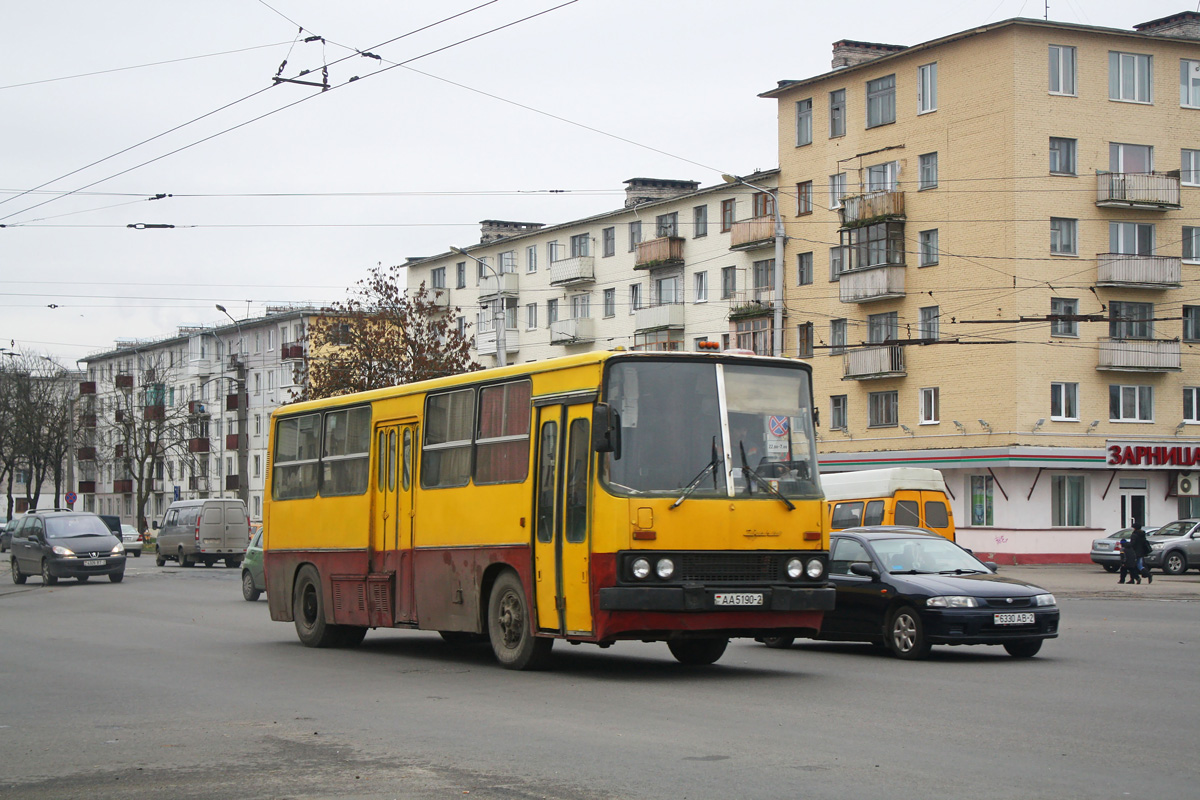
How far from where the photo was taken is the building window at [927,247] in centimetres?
5531

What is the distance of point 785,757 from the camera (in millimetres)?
9109

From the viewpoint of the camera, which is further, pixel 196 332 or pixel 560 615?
pixel 196 332

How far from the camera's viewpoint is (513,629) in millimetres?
14852

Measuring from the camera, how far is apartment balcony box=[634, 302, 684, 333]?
6700 centimetres

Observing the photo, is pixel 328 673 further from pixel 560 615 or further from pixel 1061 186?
pixel 1061 186

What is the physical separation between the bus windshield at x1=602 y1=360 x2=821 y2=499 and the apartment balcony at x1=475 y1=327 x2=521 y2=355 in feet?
209

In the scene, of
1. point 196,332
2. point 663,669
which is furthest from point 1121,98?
point 196,332

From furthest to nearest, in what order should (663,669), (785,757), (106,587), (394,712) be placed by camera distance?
(106,587) → (663,669) → (394,712) → (785,757)

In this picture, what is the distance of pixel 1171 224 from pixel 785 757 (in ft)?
167

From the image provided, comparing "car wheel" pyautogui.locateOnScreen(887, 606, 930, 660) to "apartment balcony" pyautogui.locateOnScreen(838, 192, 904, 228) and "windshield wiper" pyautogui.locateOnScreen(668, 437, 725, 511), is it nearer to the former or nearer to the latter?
"windshield wiper" pyautogui.locateOnScreen(668, 437, 725, 511)

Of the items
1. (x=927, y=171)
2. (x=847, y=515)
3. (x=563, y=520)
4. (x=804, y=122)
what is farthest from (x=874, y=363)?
(x=563, y=520)

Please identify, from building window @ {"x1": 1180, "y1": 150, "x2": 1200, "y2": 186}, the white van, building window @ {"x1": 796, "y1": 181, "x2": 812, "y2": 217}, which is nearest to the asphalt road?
the white van

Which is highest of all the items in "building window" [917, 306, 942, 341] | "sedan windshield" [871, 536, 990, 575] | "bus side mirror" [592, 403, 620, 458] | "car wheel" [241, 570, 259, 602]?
"building window" [917, 306, 942, 341]

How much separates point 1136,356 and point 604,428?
4478 centimetres
